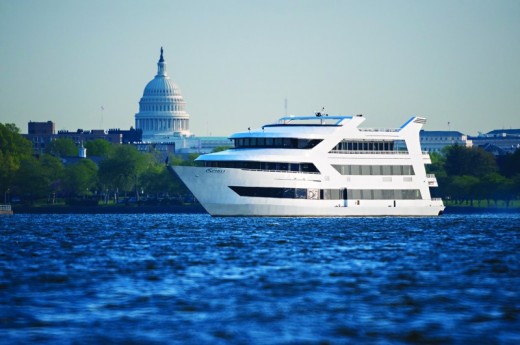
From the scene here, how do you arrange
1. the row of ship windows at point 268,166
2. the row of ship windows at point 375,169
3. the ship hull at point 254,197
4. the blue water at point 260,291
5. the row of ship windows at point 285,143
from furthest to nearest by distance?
the row of ship windows at point 375,169 < the row of ship windows at point 285,143 < the row of ship windows at point 268,166 < the ship hull at point 254,197 < the blue water at point 260,291

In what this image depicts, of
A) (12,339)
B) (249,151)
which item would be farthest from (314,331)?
(249,151)

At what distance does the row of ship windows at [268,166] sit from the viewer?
371ft

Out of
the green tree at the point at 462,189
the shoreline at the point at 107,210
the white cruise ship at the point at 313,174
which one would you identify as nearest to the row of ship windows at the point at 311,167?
the white cruise ship at the point at 313,174

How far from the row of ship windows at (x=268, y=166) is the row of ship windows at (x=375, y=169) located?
259 centimetres

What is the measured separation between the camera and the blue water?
3572 cm

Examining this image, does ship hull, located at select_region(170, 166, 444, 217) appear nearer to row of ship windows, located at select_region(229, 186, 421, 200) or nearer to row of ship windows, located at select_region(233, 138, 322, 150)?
row of ship windows, located at select_region(229, 186, 421, 200)

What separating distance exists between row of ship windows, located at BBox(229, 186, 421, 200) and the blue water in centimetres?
3598

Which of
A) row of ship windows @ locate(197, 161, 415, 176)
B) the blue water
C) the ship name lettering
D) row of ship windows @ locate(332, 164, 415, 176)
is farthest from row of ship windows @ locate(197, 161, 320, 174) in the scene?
the blue water

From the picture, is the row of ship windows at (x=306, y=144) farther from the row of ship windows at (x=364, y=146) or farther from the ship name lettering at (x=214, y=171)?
the ship name lettering at (x=214, y=171)

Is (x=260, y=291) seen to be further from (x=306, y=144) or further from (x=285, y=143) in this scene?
(x=306, y=144)

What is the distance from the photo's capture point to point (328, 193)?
117000 mm

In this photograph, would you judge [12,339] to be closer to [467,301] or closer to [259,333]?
[259,333]

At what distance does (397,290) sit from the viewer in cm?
4534

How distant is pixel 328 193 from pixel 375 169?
5154 millimetres
